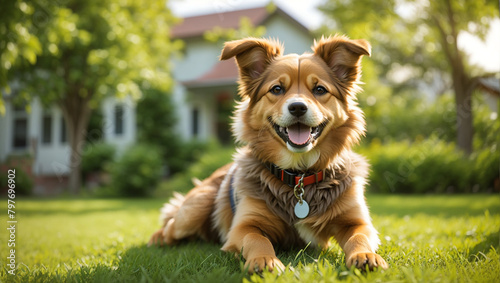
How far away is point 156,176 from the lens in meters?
14.4

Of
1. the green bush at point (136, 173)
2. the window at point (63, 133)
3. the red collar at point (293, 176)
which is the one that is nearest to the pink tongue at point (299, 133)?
the red collar at point (293, 176)

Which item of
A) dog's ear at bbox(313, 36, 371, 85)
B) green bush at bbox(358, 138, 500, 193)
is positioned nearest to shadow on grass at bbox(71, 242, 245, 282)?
dog's ear at bbox(313, 36, 371, 85)

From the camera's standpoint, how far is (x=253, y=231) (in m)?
2.83

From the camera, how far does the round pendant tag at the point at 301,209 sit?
A: 289 cm

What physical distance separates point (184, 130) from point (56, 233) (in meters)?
14.9

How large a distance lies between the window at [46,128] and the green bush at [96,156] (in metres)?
4.33

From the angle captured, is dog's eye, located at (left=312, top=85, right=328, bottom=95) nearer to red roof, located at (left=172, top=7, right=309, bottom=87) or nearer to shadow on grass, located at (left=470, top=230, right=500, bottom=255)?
shadow on grass, located at (left=470, top=230, right=500, bottom=255)

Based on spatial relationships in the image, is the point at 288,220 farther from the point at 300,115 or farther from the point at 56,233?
the point at 56,233

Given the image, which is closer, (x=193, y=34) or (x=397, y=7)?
(x=397, y=7)

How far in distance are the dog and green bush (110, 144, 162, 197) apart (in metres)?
11.2

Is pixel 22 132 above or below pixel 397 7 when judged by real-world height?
below

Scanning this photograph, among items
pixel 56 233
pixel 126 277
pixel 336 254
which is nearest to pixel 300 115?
pixel 336 254

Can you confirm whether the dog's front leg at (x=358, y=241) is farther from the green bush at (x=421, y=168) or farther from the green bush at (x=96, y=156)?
the green bush at (x=96, y=156)

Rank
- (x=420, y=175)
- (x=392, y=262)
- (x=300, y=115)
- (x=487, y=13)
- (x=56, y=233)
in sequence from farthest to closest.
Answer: (x=420, y=175)
(x=487, y=13)
(x=56, y=233)
(x=300, y=115)
(x=392, y=262)
